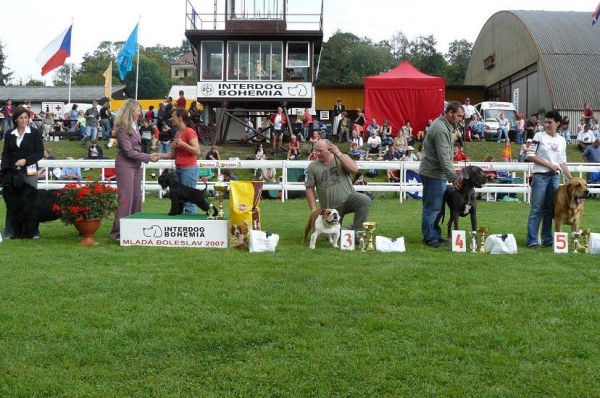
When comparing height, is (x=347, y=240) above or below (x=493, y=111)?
below

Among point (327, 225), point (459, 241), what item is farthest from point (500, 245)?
point (327, 225)

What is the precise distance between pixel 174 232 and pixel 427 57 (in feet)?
217

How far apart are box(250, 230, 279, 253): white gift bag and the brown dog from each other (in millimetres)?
3499

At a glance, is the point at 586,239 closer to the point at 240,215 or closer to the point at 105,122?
the point at 240,215

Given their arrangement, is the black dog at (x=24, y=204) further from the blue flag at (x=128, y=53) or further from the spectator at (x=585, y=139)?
the spectator at (x=585, y=139)

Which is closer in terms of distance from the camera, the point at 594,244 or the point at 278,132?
the point at 594,244

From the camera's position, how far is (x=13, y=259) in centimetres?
680

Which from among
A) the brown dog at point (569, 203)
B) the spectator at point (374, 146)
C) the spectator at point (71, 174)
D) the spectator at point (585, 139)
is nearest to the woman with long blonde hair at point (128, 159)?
the brown dog at point (569, 203)

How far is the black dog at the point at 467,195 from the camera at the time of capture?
7.93 meters

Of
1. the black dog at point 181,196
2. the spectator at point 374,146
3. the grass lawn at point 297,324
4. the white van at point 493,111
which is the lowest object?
the grass lawn at point 297,324

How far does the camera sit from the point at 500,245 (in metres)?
7.41

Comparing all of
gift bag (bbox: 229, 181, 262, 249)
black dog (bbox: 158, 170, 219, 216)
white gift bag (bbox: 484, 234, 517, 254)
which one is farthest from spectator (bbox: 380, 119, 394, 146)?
gift bag (bbox: 229, 181, 262, 249)

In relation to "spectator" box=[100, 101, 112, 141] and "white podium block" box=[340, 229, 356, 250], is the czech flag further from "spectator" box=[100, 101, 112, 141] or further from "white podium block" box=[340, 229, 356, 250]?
"white podium block" box=[340, 229, 356, 250]

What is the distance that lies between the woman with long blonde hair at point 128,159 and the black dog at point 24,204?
891 millimetres
